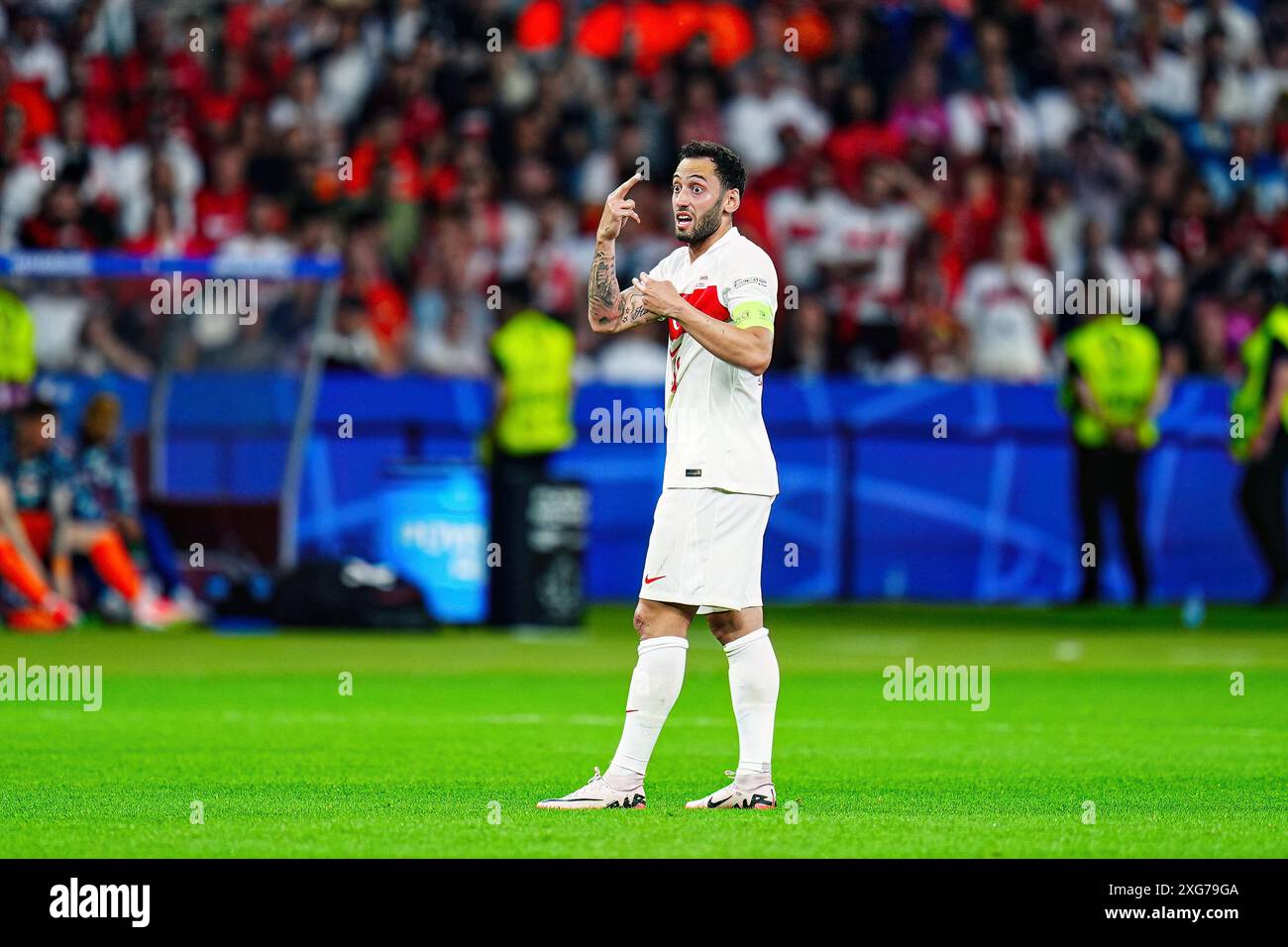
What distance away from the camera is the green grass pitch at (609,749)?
845 centimetres

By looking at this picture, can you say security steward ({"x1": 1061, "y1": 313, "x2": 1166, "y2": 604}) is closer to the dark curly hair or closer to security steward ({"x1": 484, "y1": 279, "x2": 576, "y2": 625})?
security steward ({"x1": 484, "y1": 279, "x2": 576, "y2": 625})

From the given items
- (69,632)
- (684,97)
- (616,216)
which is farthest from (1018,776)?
(684,97)

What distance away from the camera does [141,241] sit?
77.2ft

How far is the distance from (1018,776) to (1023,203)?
1575 cm

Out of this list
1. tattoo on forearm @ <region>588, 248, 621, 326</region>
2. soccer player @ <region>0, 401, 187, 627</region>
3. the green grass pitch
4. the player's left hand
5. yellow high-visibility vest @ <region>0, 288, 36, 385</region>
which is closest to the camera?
the green grass pitch

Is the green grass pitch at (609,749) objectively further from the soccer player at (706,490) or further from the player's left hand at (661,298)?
the player's left hand at (661,298)

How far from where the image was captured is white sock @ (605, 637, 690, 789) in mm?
9281

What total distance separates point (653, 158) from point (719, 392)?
16811mm

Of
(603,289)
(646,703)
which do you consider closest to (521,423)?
(603,289)

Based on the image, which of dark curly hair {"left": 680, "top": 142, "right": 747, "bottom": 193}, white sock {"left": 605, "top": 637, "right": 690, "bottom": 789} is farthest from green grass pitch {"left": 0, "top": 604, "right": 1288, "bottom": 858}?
dark curly hair {"left": 680, "top": 142, "right": 747, "bottom": 193}

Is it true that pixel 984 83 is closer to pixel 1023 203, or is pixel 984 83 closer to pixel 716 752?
pixel 1023 203

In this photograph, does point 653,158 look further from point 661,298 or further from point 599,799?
point 599,799

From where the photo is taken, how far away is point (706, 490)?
9.30m

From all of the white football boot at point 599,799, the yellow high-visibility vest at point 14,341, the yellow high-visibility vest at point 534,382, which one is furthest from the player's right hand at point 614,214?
the yellow high-visibility vest at point 14,341
